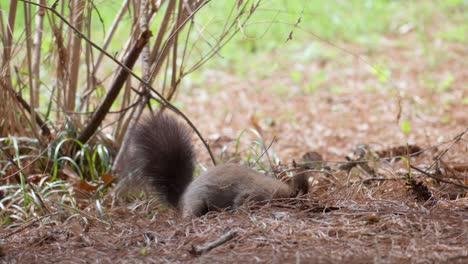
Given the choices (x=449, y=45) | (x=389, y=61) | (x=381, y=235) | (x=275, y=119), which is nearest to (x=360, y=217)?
(x=381, y=235)

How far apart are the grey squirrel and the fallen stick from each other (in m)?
0.59

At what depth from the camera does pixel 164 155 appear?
3.73 m

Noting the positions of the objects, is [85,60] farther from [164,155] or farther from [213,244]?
[213,244]

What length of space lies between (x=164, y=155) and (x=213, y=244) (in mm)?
1037

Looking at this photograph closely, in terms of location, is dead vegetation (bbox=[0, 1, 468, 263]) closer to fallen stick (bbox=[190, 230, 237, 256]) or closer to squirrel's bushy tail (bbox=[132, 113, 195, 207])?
fallen stick (bbox=[190, 230, 237, 256])

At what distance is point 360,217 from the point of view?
3.13 metres

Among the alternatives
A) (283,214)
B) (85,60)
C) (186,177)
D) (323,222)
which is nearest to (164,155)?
(186,177)

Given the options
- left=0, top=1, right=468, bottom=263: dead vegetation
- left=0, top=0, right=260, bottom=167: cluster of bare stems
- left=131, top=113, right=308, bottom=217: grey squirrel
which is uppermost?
left=0, top=0, right=260, bottom=167: cluster of bare stems

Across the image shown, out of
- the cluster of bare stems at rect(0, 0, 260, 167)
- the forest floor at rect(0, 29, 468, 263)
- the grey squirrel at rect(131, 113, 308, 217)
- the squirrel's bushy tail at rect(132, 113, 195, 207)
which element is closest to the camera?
the forest floor at rect(0, 29, 468, 263)

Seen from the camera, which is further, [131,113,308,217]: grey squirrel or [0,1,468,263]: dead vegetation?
[131,113,308,217]: grey squirrel

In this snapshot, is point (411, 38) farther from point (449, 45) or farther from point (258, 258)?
point (258, 258)

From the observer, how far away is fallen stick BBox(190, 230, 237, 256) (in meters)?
2.72

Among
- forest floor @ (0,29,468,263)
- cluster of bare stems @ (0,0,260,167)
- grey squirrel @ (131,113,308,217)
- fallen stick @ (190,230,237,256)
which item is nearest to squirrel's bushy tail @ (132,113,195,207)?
grey squirrel @ (131,113,308,217)

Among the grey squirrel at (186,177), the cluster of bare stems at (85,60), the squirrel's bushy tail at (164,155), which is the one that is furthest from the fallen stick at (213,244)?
the cluster of bare stems at (85,60)
